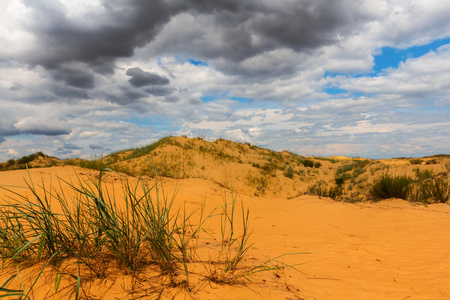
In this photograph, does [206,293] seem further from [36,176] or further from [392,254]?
[36,176]

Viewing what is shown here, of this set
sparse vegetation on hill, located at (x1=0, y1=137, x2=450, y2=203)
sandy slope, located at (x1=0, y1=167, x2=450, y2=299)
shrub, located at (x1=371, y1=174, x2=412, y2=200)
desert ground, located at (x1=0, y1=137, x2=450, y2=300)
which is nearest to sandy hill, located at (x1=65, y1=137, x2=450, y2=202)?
sparse vegetation on hill, located at (x1=0, y1=137, x2=450, y2=203)

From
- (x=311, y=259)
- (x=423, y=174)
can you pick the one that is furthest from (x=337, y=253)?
(x=423, y=174)

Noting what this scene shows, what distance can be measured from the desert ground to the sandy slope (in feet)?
0.04

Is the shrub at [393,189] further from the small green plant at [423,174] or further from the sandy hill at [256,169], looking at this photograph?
the small green plant at [423,174]

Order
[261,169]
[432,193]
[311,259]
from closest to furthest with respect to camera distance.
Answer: [311,259] < [432,193] < [261,169]

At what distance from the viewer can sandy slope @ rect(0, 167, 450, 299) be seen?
7.50 feet

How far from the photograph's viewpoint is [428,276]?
3.34 meters

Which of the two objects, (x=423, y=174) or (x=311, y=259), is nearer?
(x=311, y=259)

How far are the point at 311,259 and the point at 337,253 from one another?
0.67 metres

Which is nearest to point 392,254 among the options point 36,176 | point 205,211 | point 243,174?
point 205,211

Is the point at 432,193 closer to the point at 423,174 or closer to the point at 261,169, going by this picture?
the point at 423,174

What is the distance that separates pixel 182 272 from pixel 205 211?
5.11 metres

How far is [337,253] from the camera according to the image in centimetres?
423

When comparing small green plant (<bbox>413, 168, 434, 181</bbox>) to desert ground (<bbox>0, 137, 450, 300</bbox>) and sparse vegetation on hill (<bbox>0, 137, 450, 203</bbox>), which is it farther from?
desert ground (<bbox>0, 137, 450, 300</bbox>)
